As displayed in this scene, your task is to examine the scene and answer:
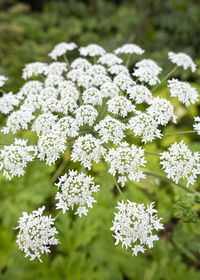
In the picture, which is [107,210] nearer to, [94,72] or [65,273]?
[65,273]

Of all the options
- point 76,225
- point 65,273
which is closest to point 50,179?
point 76,225

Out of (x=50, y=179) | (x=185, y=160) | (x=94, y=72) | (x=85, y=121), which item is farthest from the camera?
(x=50, y=179)

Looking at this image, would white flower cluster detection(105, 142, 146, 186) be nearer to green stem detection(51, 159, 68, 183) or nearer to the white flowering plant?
the white flowering plant

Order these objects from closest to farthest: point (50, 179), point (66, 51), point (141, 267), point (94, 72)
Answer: point (94, 72)
point (141, 267)
point (66, 51)
point (50, 179)

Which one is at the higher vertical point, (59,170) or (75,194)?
(59,170)

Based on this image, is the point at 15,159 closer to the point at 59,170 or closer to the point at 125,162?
the point at 125,162

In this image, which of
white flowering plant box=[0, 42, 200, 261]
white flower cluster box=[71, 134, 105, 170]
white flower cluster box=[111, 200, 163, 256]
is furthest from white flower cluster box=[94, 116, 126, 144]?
white flower cluster box=[111, 200, 163, 256]

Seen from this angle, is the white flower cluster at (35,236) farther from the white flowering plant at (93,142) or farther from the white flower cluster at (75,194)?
the white flower cluster at (75,194)

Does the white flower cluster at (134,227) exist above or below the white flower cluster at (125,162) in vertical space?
below

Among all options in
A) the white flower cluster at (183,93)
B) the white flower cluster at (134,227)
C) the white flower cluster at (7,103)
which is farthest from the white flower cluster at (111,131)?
the white flower cluster at (7,103)

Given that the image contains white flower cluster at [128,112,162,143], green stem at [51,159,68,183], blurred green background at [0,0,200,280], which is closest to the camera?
white flower cluster at [128,112,162,143]

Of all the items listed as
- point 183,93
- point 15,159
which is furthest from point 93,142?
point 183,93
